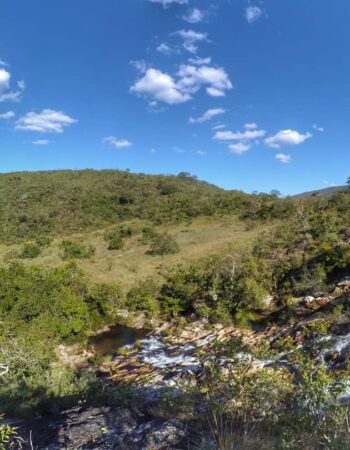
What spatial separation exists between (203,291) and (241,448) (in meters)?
13.2

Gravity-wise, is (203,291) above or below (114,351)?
above

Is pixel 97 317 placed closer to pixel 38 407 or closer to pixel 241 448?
pixel 38 407

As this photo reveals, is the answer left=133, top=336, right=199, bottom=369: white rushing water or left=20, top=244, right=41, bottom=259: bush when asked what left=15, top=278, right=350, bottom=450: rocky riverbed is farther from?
left=20, top=244, right=41, bottom=259: bush

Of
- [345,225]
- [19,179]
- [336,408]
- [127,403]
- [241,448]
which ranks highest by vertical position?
[19,179]

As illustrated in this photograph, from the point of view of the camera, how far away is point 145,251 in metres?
29.4

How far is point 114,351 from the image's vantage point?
14.3m

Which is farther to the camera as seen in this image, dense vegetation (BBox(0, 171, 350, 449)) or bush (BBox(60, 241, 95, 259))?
bush (BBox(60, 241, 95, 259))

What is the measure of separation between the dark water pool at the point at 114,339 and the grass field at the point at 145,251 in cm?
426

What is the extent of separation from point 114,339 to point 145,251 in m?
14.1

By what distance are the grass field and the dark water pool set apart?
4.26 metres

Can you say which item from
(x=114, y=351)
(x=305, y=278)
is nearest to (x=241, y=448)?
(x=114, y=351)

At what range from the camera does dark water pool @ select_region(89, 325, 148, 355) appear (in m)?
14.6

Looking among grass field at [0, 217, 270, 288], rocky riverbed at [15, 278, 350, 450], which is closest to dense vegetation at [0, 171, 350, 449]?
rocky riverbed at [15, 278, 350, 450]

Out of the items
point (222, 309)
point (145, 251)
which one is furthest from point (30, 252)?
point (222, 309)
